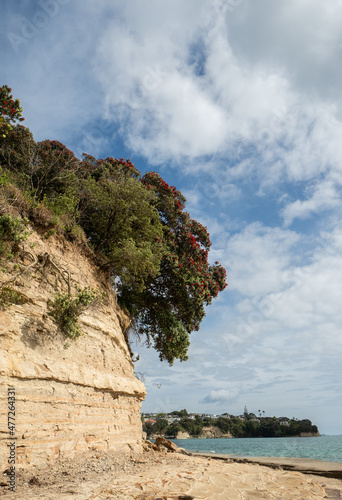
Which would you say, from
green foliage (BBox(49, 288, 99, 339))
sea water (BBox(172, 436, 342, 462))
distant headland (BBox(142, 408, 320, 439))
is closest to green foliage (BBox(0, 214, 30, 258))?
green foliage (BBox(49, 288, 99, 339))

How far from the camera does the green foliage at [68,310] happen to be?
8906 millimetres

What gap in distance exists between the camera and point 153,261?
12609 mm

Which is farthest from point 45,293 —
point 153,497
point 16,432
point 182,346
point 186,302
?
point 182,346

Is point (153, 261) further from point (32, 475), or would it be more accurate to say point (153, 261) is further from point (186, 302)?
point (32, 475)

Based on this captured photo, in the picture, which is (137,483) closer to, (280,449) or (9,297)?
(9,297)

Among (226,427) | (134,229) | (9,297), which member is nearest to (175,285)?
(134,229)

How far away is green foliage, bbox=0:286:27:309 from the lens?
756cm

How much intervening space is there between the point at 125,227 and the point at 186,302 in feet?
15.3

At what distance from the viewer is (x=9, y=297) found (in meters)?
7.78

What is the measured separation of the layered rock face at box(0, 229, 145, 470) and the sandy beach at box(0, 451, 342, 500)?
0.40 metres

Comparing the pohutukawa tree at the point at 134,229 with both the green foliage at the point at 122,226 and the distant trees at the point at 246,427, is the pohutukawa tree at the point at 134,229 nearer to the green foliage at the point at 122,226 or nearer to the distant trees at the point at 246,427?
the green foliage at the point at 122,226

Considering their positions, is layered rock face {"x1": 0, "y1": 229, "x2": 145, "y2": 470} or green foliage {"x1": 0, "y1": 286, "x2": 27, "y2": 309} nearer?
layered rock face {"x1": 0, "y1": 229, "x2": 145, "y2": 470}

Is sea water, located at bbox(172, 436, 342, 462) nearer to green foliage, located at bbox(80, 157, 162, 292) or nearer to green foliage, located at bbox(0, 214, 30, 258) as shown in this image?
green foliage, located at bbox(80, 157, 162, 292)

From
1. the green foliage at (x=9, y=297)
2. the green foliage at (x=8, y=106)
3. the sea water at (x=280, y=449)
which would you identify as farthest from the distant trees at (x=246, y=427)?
the green foliage at (x=8, y=106)
